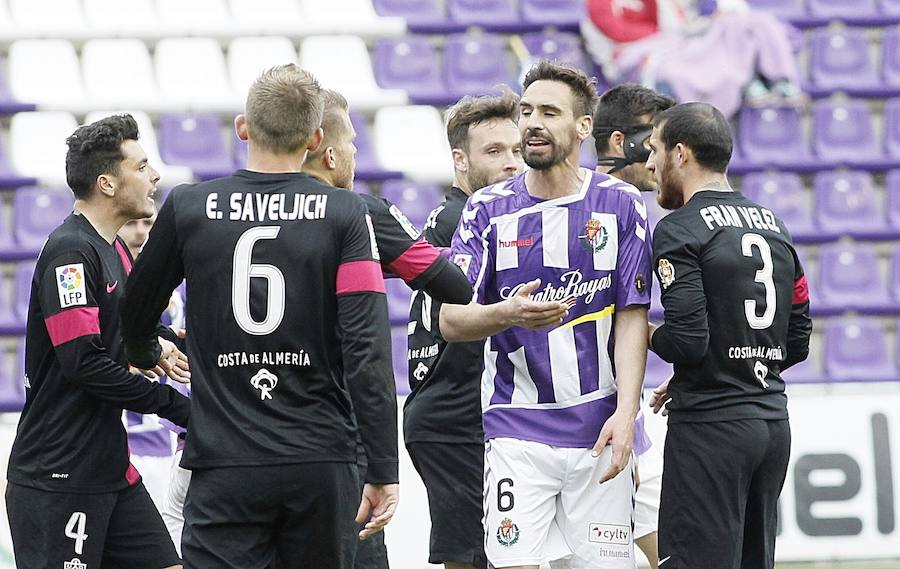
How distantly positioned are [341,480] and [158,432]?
3508 millimetres

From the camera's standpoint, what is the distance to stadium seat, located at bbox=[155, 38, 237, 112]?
12234 mm

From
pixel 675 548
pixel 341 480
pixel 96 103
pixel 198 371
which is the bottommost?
pixel 675 548

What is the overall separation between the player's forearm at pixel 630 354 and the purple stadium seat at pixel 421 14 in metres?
7.75

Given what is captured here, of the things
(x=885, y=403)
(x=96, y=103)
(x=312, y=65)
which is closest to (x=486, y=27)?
(x=312, y=65)

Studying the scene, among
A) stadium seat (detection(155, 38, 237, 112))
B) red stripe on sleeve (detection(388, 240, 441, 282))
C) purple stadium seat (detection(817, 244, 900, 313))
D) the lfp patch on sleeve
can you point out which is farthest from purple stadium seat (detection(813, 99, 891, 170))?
the lfp patch on sleeve

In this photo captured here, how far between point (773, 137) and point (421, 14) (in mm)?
3261

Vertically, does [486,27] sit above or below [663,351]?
above

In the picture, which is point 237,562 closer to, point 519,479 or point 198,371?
point 198,371

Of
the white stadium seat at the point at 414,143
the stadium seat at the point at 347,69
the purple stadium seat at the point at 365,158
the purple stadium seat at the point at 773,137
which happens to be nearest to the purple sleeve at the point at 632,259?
the purple stadium seat at the point at 365,158

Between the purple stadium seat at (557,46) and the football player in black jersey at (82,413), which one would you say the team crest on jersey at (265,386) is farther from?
the purple stadium seat at (557,46)

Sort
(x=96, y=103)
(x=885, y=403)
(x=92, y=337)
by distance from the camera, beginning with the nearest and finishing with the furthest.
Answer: (x=92, y=337) < (x=885, y=403) < (x=96, y=103)

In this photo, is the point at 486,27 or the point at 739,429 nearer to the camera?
the point at 739,429

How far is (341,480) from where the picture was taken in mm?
4590

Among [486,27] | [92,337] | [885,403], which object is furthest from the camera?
[486,27]
